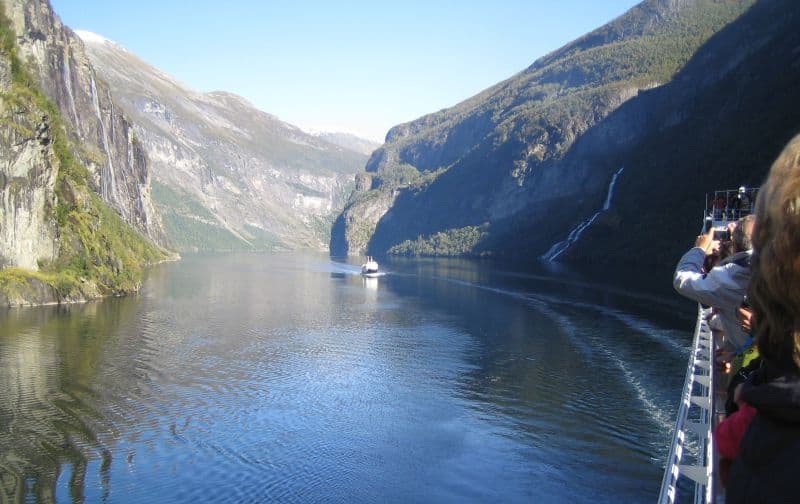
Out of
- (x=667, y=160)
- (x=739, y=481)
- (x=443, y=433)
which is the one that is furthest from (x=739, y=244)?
(x=667, y=160)

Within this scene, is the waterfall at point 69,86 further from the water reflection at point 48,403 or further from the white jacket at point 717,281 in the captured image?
the white jacket at point 717,281

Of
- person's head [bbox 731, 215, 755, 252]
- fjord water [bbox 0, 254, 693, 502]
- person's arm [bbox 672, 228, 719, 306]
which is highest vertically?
person's head [bbox 731, 215, 755, 252]

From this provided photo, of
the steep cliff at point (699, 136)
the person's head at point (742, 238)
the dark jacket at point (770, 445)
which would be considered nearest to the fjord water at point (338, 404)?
the person's head at point (742, 238)

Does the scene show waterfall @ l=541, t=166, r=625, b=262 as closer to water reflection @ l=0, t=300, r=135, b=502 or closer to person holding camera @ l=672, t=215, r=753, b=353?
water reflection @ l=0, t=300, r=135, b=502

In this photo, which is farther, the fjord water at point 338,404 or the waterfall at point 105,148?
the waterfall at point 105,148

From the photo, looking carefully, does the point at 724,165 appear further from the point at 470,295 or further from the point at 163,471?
the point at 163,471

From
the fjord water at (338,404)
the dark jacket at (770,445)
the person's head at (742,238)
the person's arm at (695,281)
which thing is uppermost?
the person's head at (742,238)

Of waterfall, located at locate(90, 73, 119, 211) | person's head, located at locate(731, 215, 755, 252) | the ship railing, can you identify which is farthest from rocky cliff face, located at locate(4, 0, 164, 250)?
person's head, located at locate(731, 215, 755, 252)
